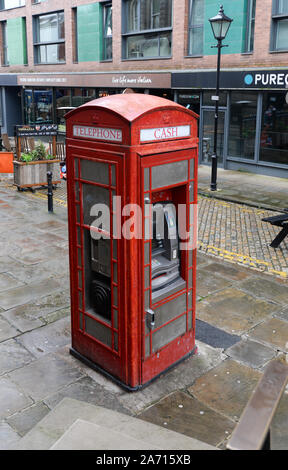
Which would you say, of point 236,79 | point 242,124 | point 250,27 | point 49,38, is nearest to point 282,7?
point 250,27

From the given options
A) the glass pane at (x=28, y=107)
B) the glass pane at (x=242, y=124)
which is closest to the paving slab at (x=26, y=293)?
the glass pane at (x=242, y=124)

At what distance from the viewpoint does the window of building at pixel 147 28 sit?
63.0ft

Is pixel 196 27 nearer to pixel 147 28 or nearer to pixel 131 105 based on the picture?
pixel 147 28

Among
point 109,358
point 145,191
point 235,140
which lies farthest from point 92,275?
point 235,140

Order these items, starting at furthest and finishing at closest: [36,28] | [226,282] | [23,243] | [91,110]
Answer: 1. [36,28]
2. [23,243]
3. [226,282]
4. [91,110]

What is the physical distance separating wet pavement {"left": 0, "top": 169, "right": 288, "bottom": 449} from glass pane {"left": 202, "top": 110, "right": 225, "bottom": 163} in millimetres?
9100

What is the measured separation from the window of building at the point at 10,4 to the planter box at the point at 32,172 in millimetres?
18538

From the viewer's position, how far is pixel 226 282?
7672 mm

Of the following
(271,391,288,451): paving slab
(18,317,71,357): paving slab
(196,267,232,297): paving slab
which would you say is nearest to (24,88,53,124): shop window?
(196,267,232,297): paving slab

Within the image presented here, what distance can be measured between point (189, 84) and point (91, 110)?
1473 centimetres

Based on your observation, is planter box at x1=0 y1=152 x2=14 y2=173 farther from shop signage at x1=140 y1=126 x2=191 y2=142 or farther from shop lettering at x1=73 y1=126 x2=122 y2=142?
shop signage at x1=140 y1=126 x2=191 y2=142

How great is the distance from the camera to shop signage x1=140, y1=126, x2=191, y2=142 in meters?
4.16

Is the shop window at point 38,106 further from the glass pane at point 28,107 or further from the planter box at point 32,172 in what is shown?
the planter box at point 32,172

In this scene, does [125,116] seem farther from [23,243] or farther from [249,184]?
[249,184]
